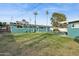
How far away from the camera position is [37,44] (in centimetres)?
255

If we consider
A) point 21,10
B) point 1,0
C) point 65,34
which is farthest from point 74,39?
point 1,0

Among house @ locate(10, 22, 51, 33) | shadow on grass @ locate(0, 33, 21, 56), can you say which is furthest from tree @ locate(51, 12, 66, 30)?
shadow on grass @ locate(0, 33, 21, 56)

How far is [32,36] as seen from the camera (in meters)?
2.55

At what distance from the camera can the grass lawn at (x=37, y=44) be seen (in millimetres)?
2516

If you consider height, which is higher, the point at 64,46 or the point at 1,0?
the point at 1,0

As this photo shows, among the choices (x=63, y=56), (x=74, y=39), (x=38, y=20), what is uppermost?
(x=38, y=20)

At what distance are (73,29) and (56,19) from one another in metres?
0.19

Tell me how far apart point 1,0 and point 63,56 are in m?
0.81

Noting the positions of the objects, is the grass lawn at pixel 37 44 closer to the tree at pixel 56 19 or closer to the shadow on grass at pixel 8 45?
the shadow on grass at pixel 8 45

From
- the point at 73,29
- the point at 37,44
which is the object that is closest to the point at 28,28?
the point at 37,44

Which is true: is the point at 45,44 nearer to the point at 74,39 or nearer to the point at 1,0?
the point at 74,39

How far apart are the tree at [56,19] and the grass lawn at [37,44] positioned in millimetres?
101

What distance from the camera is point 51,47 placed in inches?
99.8

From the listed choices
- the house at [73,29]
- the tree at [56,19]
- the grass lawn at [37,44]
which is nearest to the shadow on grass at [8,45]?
the grass lawn at [37,44]
